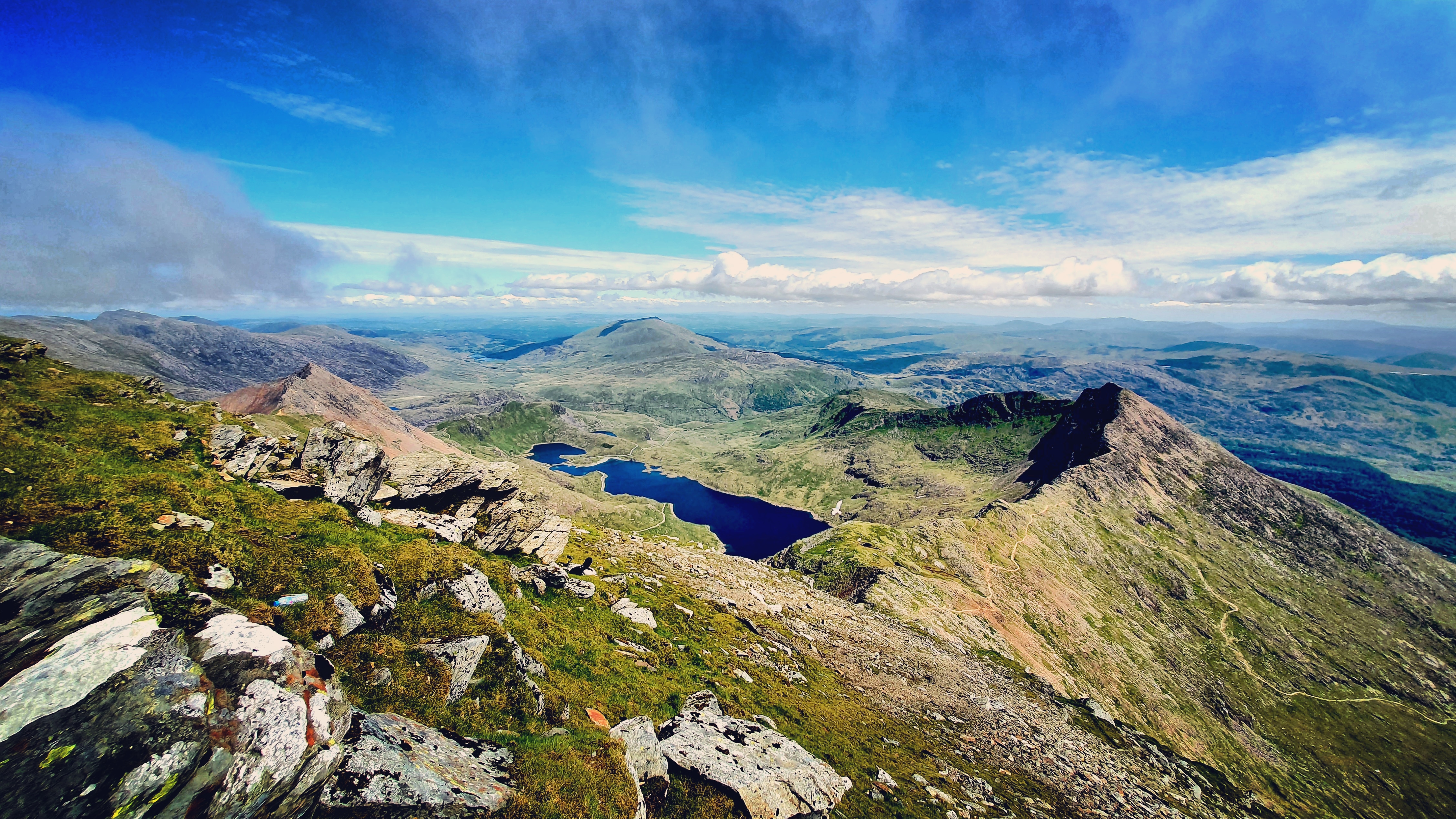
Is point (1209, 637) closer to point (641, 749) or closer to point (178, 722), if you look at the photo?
point (641, 749)

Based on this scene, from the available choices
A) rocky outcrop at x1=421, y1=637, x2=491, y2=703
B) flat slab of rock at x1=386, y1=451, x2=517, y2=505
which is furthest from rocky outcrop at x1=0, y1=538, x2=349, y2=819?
flat slab of rock at x1=386, y1=451, x2=517, y2=505

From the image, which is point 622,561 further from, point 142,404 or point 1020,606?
point 1020,606

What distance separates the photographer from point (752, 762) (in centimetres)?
2044

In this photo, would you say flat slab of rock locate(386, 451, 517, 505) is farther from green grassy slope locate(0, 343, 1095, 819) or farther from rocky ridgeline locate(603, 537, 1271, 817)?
rocky ridgeline locate(603, 537, 1271, 817)

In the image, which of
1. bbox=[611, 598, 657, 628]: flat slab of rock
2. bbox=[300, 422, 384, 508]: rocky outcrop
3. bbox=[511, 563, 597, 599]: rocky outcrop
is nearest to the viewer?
bbox=[300, 422, 384, 508]: rocky outcrop

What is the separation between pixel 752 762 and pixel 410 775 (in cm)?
1397

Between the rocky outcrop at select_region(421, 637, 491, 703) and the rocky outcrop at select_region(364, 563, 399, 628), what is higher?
the rocky outcrop at select_region(364, 563, 399, 628)

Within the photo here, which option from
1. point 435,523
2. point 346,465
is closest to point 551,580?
point 435,523

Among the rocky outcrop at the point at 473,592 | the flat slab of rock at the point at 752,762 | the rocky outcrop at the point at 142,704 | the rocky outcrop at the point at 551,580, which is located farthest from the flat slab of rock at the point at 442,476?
the rocky outcrop at the point at 142,704

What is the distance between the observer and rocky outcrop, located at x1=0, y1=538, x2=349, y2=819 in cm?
773

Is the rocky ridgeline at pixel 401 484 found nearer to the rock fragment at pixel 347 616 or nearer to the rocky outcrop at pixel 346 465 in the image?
the rocky outcrop at pixel 346 465

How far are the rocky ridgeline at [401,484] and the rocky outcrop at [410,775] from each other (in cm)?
1964

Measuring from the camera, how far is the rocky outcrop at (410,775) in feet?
33.6

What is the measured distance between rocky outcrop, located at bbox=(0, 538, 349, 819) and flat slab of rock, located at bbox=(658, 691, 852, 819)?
13106mm
